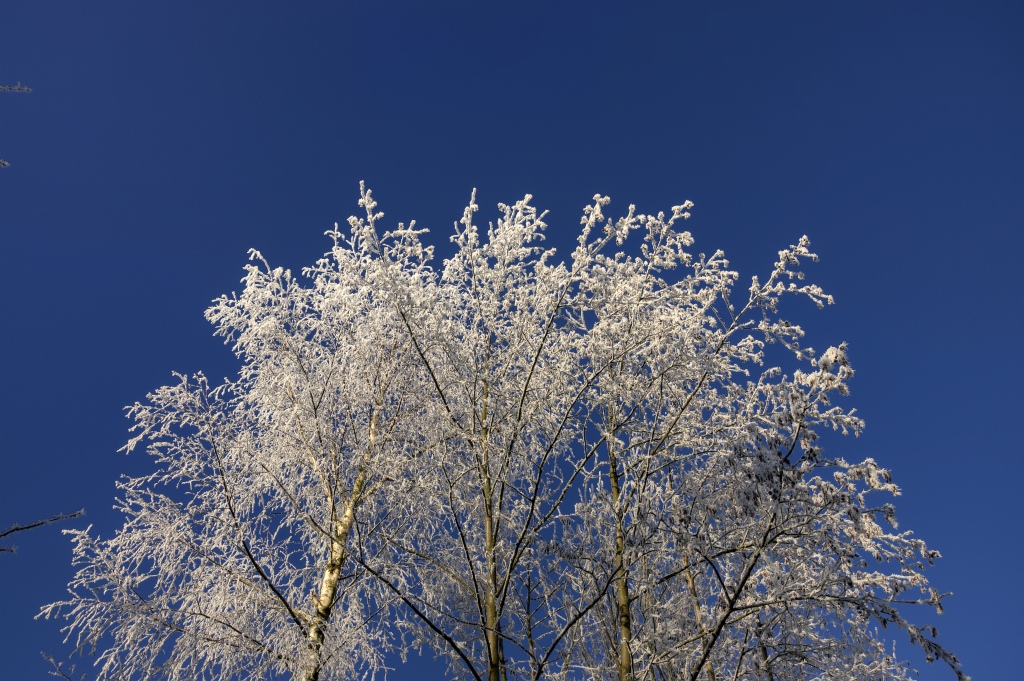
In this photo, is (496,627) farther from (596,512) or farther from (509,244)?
(509,244)

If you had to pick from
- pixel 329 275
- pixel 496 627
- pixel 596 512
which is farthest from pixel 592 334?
pixel 329 275

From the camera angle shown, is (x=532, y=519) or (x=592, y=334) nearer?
(x=532, y=519)

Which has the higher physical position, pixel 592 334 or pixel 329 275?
pixel 329 275

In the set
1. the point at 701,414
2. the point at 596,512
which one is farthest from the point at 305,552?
the point at 701,414

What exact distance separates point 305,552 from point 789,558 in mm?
4475

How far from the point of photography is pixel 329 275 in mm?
7328

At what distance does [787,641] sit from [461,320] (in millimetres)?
4282

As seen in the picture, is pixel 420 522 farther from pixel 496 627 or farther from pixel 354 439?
pixel 496 627

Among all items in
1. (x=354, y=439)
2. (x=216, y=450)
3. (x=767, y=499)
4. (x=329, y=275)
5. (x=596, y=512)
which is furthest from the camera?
(x=329, y=275)

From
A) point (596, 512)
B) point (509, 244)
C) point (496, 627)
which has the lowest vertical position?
point (496, 627)

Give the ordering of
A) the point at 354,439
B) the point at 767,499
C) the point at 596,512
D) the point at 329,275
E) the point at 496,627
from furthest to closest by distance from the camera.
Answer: the point at 329,275 → the point at 354,439 → the point at 596,512 → the point at 496,627 → the point at 767,499

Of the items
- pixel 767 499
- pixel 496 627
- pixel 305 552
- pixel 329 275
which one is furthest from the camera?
pixel 329 275

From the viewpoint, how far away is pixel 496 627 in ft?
15.5

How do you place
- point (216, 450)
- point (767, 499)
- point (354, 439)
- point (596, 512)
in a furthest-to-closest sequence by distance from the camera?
point (354, 439) < point (216, 450) < point (596, 512) < point (767, 499)
